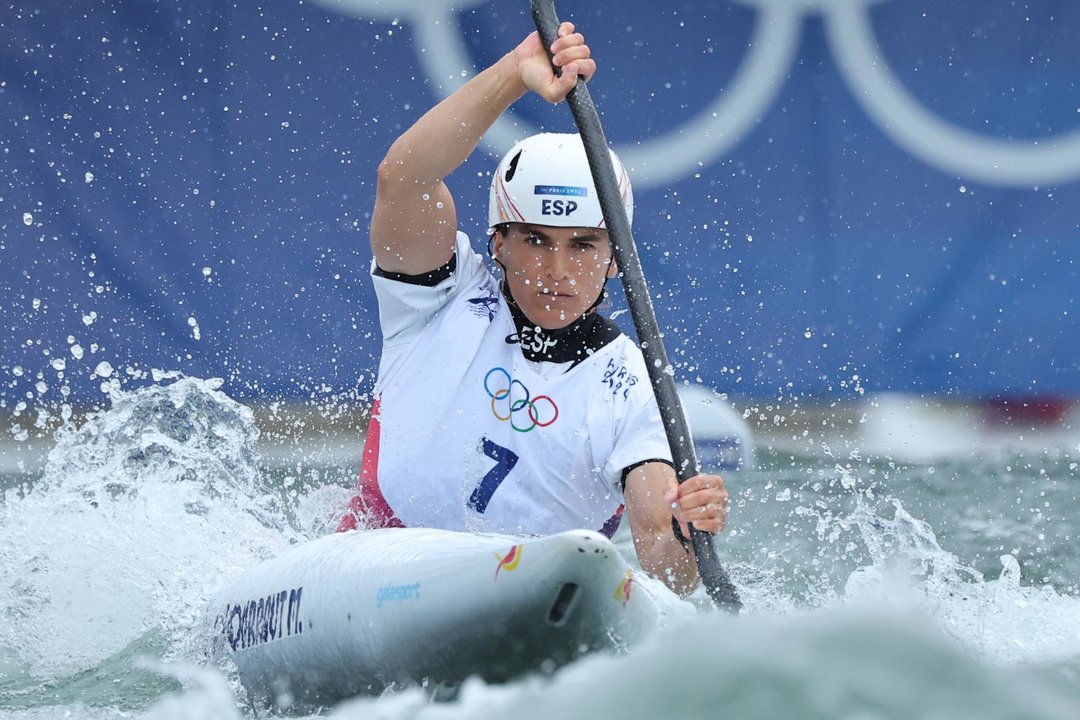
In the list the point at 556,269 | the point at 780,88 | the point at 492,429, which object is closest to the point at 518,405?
the point at 492,429

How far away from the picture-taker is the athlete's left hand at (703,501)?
319cm

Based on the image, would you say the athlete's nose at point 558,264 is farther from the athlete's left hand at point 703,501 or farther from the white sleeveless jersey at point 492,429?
the athlete's left hand at point 703,501

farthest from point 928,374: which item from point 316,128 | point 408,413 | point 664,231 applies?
point 408,413

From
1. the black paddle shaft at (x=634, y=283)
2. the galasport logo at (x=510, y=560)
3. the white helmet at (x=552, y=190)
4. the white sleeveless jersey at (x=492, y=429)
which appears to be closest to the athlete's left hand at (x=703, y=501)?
the black paddle shaft at (x=634, y=283)

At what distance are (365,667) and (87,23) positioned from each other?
185 inches

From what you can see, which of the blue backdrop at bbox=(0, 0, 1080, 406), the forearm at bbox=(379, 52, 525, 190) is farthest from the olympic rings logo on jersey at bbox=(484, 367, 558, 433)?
the blue backdrop at bbox=(0, 0, 1080, 406)

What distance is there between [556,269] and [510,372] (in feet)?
0.98

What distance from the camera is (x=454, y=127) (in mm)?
3510

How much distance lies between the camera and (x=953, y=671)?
204cm

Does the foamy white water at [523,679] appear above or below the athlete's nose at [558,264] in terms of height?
below

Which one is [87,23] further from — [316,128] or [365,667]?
[365,667]

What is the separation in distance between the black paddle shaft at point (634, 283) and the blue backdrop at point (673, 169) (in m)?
3.34

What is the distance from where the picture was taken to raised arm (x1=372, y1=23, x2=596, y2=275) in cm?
342

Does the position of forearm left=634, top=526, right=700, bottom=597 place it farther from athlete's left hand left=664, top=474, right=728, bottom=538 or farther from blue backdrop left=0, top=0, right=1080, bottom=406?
blue backdrop left=0, top=0, right=1080, bottom=406
